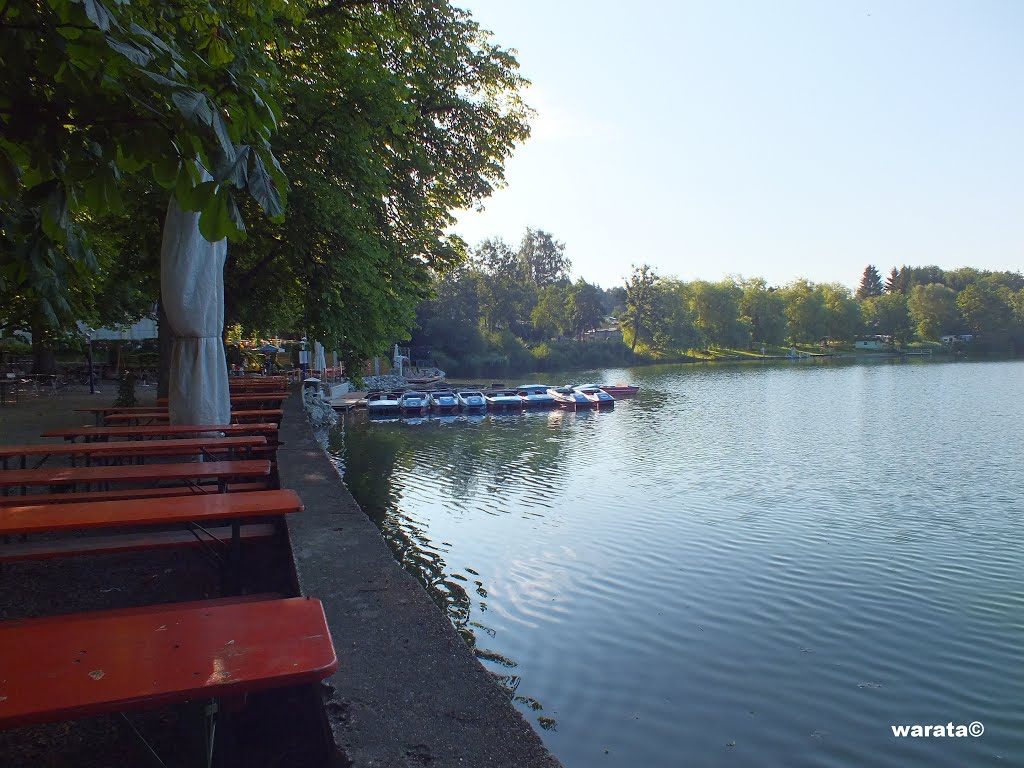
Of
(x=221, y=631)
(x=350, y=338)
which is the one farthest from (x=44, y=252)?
(x=350, y=338)

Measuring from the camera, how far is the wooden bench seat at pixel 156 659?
1804mm

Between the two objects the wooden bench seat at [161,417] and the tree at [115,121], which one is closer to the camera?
the tree at [115,121]

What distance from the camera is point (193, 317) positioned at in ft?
23.6

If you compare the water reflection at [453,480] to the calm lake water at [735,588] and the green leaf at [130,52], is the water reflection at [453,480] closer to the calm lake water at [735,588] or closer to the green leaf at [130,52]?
the calm lake water at [735,588]

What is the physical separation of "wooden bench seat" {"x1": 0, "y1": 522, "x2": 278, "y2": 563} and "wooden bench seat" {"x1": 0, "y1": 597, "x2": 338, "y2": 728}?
7.54 feet

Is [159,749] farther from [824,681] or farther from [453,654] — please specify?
[824,681]

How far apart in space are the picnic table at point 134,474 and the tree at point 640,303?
7900cm


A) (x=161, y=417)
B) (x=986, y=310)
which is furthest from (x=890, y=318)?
(x=161, y=417)

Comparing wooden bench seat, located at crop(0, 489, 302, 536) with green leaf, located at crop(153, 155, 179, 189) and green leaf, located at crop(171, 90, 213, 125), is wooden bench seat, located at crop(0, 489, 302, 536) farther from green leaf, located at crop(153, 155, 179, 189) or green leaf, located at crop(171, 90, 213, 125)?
green leaf, located at crop(171, 90, 213, 125)

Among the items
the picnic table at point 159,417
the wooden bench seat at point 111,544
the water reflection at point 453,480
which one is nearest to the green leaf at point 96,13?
the wooden bench seat at point 111,544

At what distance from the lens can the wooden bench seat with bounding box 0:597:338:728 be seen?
1.80 m

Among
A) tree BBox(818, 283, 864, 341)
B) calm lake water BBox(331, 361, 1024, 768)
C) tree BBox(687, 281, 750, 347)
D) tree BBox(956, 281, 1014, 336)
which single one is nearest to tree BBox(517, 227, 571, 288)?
tree BBox(687, 281, 750, 347)

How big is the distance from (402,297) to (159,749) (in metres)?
11.8

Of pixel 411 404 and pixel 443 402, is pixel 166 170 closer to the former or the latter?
pixel 411 404
